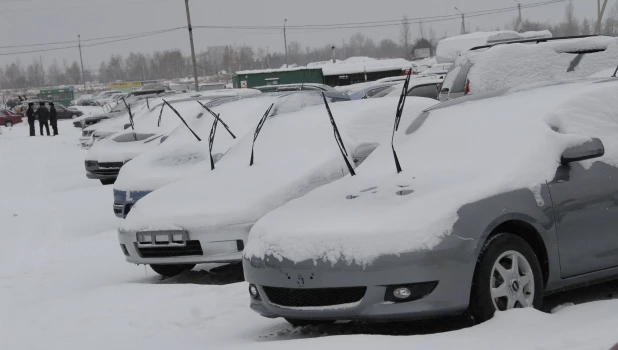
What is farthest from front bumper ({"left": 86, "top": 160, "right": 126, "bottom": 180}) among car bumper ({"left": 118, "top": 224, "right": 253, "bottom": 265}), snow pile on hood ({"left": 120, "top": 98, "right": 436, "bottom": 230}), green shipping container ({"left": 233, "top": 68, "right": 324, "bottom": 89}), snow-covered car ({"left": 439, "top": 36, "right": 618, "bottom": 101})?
green shipping container ({"left": 233, "top": 68, "right": 324, "bottom": 89})

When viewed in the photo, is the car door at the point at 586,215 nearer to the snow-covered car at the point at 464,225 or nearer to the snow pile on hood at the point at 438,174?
the snow-covered car at the point at 464,225

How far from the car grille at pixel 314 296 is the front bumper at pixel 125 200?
17.6 feet

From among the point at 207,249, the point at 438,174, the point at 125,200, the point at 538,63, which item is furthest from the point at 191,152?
the point at 438,174

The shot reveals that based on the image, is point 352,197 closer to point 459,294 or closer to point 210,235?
point 459,294

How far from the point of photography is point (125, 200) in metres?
10.9

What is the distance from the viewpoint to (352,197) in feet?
19.4

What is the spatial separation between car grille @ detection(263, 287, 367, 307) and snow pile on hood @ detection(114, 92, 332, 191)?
16.8 feet

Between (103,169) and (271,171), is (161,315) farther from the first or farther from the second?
(103,169)

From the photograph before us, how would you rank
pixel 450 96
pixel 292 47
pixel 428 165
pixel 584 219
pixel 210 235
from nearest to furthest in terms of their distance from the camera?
1. pixel 584 219
2. pixel 428 165
3. pixel 210 235
4. pixel 450 96
5. pixel 292 47

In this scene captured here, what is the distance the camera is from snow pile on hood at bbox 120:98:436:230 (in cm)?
779

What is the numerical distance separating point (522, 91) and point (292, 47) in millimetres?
186356

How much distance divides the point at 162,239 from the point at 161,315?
49.1 inches

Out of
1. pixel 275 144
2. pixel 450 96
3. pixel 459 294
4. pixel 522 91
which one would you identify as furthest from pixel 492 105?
pixel 450 96

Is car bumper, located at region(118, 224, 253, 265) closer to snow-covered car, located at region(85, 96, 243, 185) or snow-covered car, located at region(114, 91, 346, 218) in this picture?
snow-covered car, located at region(114, 91, 346, 218)
